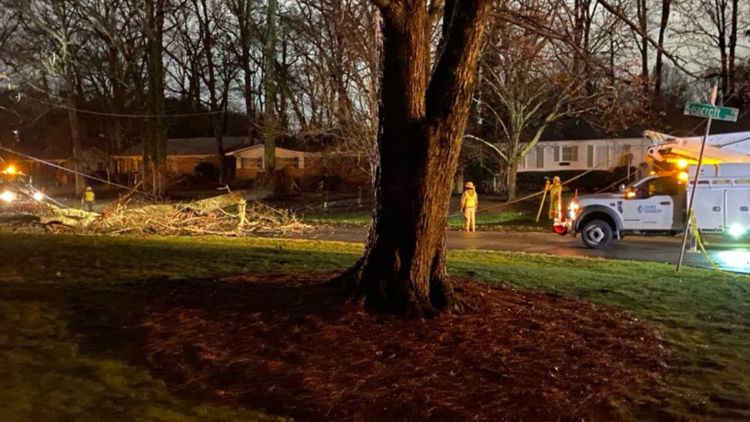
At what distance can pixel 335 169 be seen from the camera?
152 ft

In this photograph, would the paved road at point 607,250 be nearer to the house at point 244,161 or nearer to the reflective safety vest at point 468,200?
the reflective safety vest at point 468,200

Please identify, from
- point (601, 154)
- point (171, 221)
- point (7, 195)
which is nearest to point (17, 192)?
point (7, 195)

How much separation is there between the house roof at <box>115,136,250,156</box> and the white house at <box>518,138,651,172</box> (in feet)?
75.7

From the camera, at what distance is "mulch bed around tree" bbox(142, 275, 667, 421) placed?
4.72m

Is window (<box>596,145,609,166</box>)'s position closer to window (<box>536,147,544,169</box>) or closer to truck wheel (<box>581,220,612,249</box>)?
window (<box>536,147,544,169</box>)

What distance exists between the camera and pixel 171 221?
19734 millimetres

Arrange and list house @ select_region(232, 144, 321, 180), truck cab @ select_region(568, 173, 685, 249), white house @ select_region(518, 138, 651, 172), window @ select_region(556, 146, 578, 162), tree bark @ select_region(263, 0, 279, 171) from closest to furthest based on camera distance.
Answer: truck cab @ select_region(568, 173, 685, 249) → tree bark @ select_region(263, 0, 279, 171) → white house @ select_region(518, 138, 651, 172) → window @ select_region(556, 146, 578, 162) → house @ select_region(232, 144, 321, 180)

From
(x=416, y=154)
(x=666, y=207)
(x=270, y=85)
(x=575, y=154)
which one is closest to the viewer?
(x=416, y=154)

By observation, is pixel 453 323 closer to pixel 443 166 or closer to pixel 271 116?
pixel 443 166

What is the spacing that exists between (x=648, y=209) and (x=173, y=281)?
12.7 metres

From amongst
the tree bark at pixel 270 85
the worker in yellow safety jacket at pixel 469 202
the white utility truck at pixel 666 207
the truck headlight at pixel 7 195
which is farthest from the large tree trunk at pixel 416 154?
the tree bark at pixel 270 85

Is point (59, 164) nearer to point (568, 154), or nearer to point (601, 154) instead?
point (568, 154)

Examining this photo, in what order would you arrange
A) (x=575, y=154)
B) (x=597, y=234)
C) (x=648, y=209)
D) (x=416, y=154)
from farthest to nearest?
(x=575, y=154), (x=597, y=234), (x=648, y=209), (x=416, y=154)

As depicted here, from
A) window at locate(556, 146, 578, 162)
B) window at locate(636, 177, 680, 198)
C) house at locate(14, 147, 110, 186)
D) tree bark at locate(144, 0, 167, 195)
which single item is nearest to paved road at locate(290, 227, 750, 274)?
window at locate(636, 177, 680, 198)
